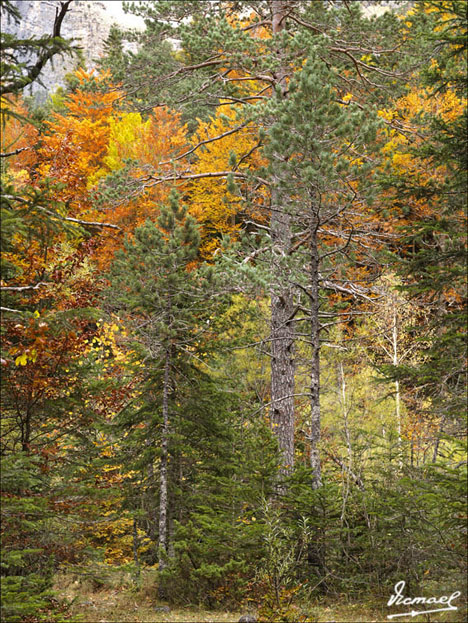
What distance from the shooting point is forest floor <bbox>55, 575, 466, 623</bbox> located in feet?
22.6

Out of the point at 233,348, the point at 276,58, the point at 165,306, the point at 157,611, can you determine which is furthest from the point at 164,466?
the point at 276,58

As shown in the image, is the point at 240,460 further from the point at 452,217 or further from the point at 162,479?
the point at 452,217

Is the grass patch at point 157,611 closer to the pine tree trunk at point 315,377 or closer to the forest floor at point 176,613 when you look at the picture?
the forest floor at point 176,613

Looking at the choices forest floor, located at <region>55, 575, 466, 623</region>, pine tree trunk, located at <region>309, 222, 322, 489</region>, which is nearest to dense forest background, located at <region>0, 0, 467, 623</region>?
pine tree trunk, located at <region>309, 222, 322, 489</region>

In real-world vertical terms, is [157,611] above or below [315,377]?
below

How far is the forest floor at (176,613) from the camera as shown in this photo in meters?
6.89

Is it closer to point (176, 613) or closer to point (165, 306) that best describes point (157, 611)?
point (176, 613)

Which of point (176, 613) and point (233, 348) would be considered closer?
point (176, 613)

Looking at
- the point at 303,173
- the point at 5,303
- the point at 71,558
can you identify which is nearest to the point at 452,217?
the point at 303,173

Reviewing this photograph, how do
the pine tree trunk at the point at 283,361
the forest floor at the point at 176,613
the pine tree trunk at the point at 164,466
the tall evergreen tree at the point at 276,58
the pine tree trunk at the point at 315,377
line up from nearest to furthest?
the forest floor at the point at 176,613, the pine tree trunk at the point at 315,377, the pine tree trunk at the point at 164,466, the tall evergreen tree at the point at 276,58, the pine tree trunk at the point at 283,361

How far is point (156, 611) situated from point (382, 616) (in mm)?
3303

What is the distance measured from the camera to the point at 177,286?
9.68 m

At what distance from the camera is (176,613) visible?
26.8 feet

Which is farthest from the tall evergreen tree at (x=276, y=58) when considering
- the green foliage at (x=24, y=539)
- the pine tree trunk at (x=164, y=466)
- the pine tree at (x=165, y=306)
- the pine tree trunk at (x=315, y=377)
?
the green foliage at (x=24, y=539)
